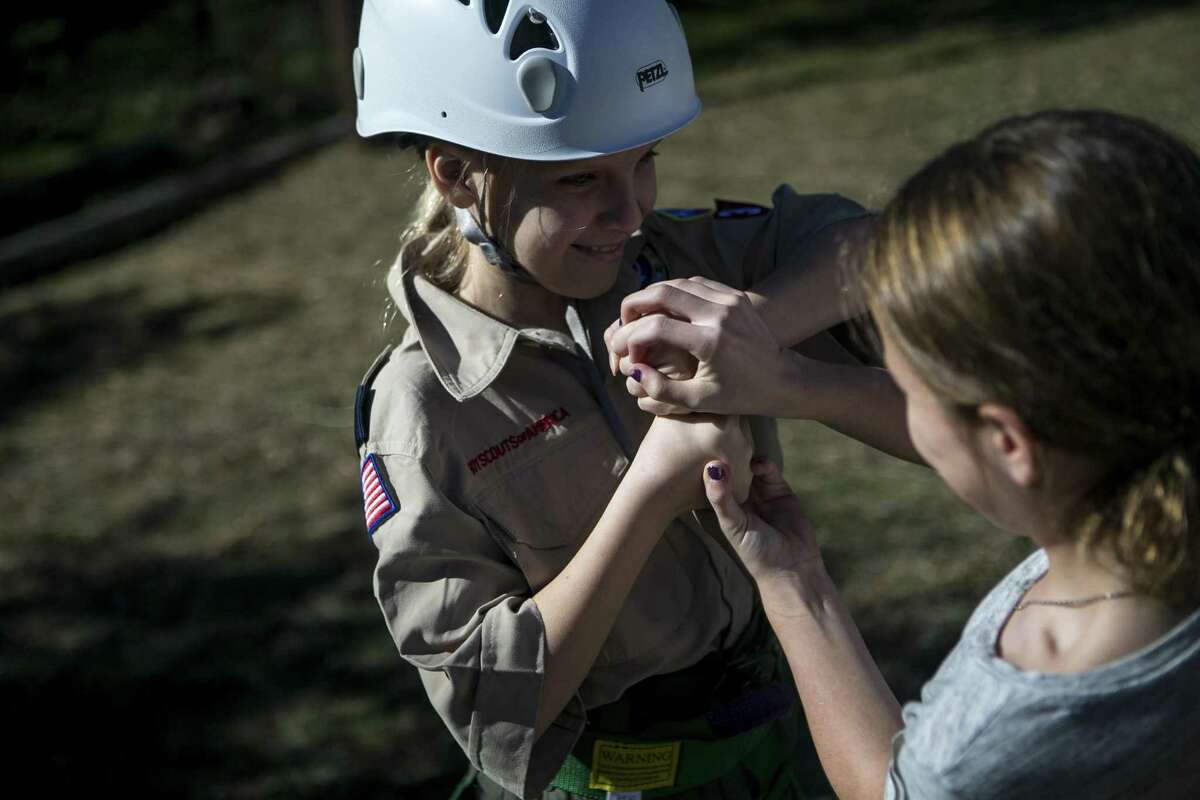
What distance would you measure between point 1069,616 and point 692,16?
15.0 m

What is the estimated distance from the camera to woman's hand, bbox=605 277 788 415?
1.87 m

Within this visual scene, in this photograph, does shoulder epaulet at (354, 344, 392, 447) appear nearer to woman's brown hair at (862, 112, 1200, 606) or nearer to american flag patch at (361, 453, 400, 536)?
american flag patch at (361, 453, 400, 536)

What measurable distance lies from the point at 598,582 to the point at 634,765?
45cm

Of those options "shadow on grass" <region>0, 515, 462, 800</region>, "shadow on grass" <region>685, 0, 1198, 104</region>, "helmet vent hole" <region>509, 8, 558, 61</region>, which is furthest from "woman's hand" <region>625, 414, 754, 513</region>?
"shadow on grass" <region>685, 0, 1198, 104</region>

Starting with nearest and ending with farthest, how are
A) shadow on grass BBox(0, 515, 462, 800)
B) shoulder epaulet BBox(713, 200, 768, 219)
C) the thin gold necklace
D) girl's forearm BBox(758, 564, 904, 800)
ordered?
the thin gold necklace → girl's forearm BBox(758, 564, 904, 800) → shoulder epaulet BBox(713, 200, 768, 219) → shadow on grass BBox(0, 515, 462, 800)

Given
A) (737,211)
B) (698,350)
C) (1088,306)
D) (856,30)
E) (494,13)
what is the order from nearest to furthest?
(1088,306), (698,350), (494,13), (737,211), (856,30)

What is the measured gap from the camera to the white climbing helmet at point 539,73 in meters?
2.05

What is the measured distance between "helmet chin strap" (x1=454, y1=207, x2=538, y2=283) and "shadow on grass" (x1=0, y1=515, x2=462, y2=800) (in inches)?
82.6

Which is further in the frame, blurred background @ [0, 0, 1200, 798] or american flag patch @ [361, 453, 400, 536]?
blurred background @ [0, 0, 1200, 798]

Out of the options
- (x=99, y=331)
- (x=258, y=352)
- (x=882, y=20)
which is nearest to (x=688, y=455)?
(x=258, y=352)

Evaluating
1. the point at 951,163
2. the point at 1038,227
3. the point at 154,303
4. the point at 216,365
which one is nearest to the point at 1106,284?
the point at 1038,227

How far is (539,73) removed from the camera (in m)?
2.04

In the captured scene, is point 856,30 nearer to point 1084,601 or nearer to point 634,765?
point 634,765

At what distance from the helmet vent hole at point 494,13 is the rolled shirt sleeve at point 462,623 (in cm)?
71
